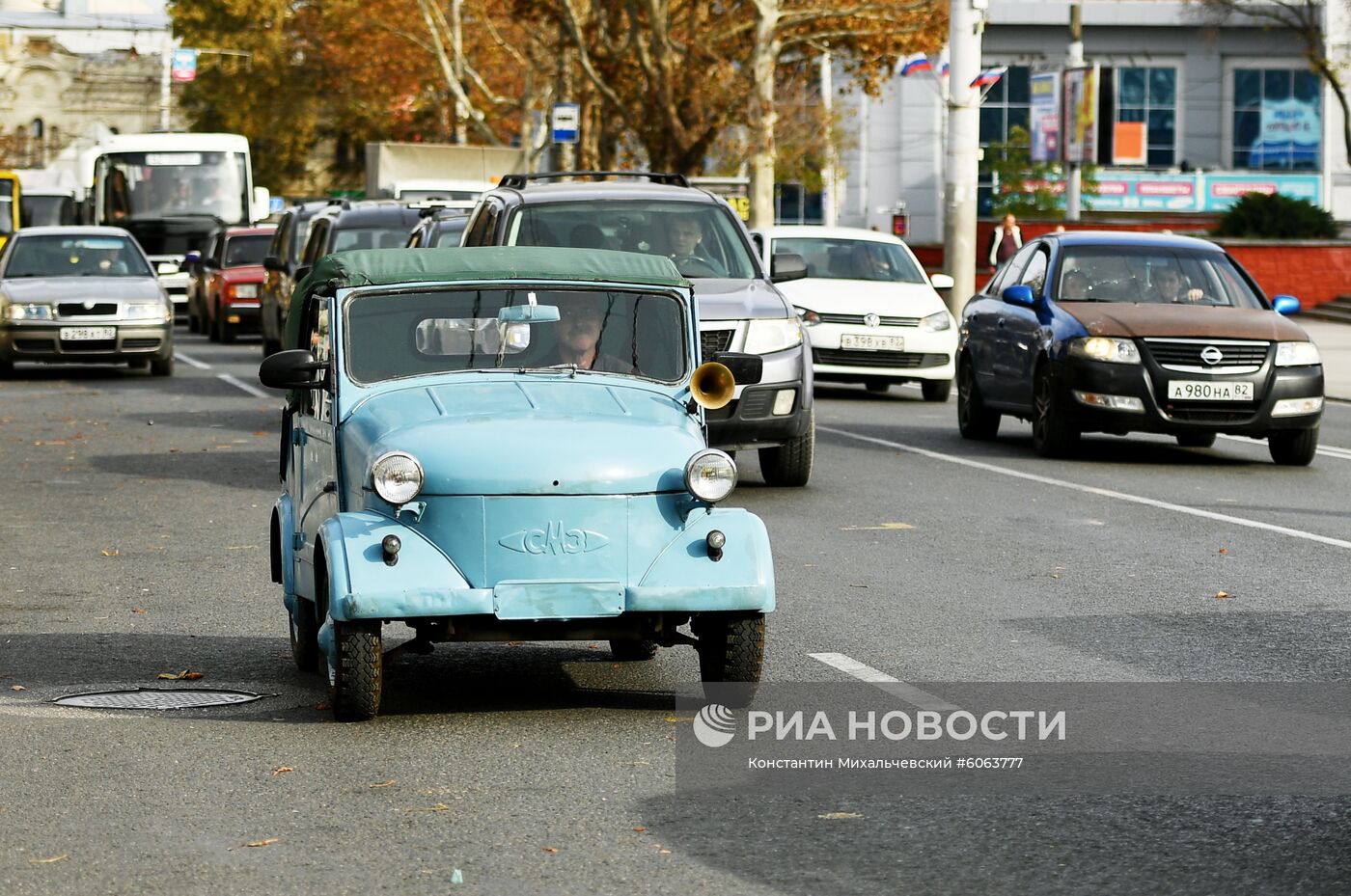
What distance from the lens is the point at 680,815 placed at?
20.6ft

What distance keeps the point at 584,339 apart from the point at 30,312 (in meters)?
Answer: 20.0

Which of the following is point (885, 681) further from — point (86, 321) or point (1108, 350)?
point (86, 321)

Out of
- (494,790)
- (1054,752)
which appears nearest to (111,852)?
(494,790)

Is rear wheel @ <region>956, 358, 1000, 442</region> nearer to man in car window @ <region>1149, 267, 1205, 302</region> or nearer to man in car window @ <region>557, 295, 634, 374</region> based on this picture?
man in car window @ <region>1149, 267, 1205, 302</region>

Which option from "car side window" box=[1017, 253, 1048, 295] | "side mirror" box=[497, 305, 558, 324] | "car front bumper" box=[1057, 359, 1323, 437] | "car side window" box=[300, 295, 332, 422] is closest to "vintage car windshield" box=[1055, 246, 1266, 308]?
"car side window" box=[1017, 253, 1048, 295]

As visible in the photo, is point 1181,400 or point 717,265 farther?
point 1181,400

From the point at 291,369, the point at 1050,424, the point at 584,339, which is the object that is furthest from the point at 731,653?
the point at 1050,424

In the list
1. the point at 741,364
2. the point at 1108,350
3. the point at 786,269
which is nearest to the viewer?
the point at 741,364

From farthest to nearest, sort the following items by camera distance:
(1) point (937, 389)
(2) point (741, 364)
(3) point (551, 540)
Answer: (1) point (937, 389) < (2) point (741, 364) < (3) point (551, 540)

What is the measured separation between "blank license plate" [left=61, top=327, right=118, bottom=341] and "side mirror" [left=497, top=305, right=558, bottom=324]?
19.6m

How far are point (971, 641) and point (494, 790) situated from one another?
315 cm

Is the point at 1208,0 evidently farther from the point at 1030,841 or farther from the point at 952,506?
the point at 1030,841

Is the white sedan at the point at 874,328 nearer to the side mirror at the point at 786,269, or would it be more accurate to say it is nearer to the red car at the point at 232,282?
the side mirror at the point at 786,269

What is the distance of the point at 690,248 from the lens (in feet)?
52.4
